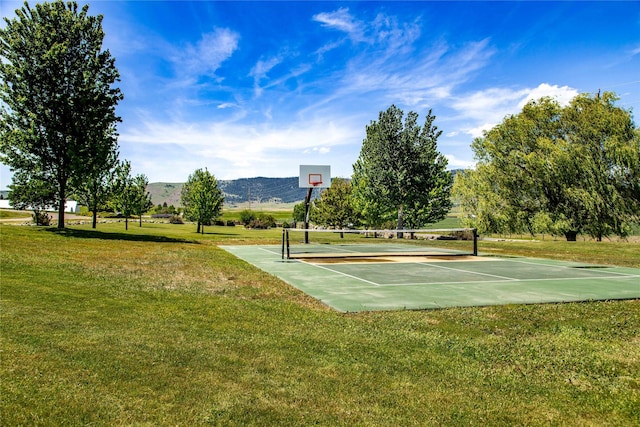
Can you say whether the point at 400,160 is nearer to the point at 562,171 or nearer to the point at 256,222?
the point at 562,171

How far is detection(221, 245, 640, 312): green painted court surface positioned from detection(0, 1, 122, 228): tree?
1587 cm

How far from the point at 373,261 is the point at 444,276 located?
16.1 feet

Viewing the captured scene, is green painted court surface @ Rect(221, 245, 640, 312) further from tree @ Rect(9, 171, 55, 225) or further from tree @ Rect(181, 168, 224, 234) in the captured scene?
tree @ Rect(181, 168, 224, 234)

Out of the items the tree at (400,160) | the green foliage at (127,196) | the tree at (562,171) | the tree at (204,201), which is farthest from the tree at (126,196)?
the tree at (562,171)

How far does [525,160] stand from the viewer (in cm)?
3497

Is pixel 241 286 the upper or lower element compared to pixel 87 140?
lower

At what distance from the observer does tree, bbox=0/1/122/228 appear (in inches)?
939

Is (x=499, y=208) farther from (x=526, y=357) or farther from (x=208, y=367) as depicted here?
(x=208, y=367)

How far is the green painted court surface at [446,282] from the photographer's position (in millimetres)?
9234

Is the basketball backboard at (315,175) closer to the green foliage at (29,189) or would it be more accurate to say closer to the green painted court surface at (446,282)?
the green painted court surface at (446,282)

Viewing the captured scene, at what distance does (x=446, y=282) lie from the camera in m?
11.8

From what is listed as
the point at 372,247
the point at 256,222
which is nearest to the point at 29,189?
the point at 372,247

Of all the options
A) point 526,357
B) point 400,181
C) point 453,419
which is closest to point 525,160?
point 400,181

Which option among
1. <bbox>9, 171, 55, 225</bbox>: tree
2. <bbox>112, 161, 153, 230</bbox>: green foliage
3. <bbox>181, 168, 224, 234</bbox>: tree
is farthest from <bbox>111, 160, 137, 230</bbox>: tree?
<bbox>9, 171, 55, 225</bbox>: tree
